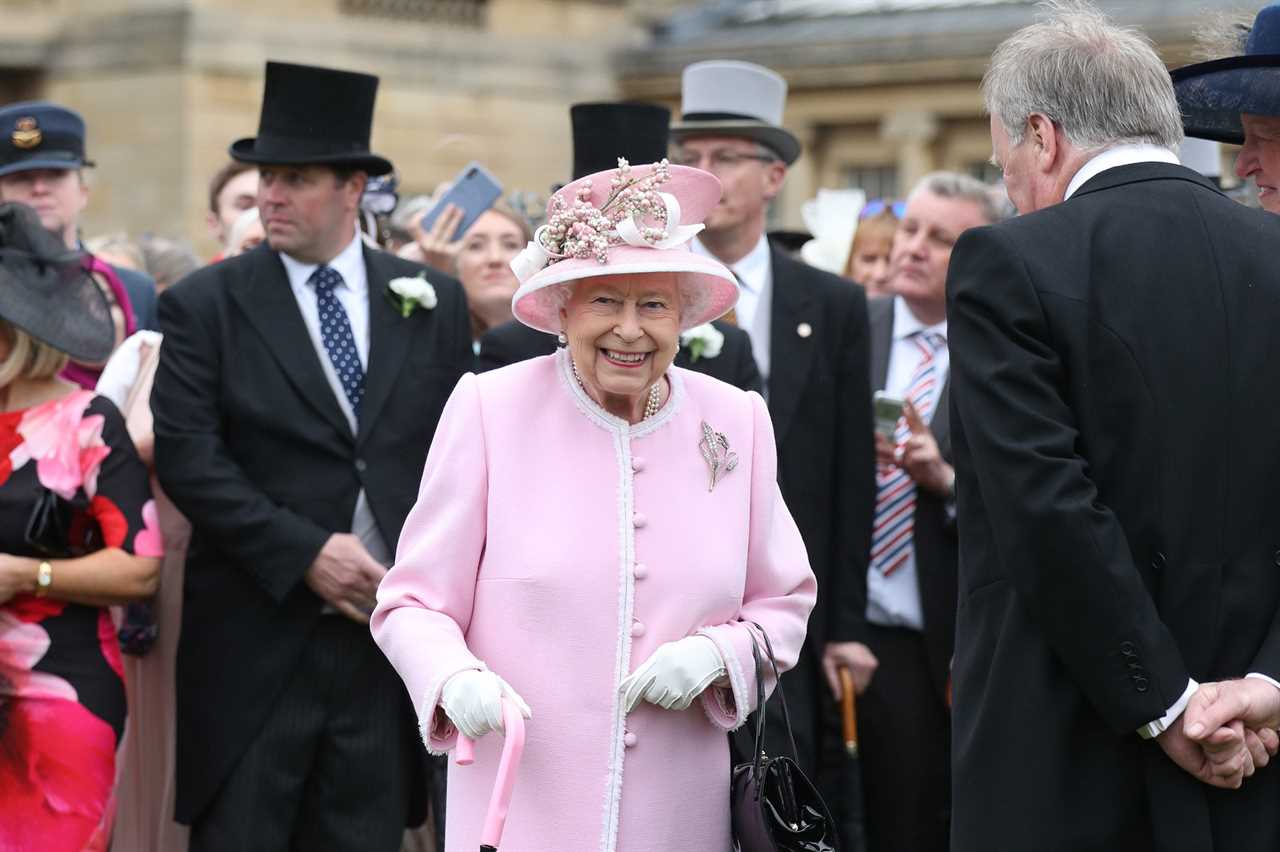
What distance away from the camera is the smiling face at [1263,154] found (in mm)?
4848

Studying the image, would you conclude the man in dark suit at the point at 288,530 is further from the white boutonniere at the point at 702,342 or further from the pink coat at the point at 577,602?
the pink coat at the point at 577,602

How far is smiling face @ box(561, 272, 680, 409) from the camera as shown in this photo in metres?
4.32

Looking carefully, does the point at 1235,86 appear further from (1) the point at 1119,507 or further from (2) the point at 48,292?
(2) the point at 48,292

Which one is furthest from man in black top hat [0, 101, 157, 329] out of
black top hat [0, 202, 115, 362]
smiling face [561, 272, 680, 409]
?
smiling face [561, 272, 680, 409]

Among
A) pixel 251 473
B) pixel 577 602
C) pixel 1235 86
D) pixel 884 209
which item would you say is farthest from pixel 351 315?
pixel 884 209

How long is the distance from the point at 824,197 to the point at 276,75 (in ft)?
18.3

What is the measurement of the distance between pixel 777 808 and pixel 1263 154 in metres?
1.97

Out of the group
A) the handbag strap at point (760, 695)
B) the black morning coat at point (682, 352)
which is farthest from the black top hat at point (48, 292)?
the handbag strap at point (760, 695)

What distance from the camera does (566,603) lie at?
4258 mm

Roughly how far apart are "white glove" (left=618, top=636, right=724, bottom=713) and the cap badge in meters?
4.51

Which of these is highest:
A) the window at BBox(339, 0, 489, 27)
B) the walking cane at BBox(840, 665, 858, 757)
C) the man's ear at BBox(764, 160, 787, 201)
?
the man's ear at BBox(764, 160, 787, 201)

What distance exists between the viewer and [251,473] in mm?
5977

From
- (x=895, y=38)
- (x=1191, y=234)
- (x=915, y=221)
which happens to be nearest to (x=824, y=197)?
(x=915, y=221)

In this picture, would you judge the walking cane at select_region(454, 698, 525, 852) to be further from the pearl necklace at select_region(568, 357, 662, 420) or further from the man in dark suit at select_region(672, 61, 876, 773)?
the man in dark suit at select_region(672, 61, 876, 773)
